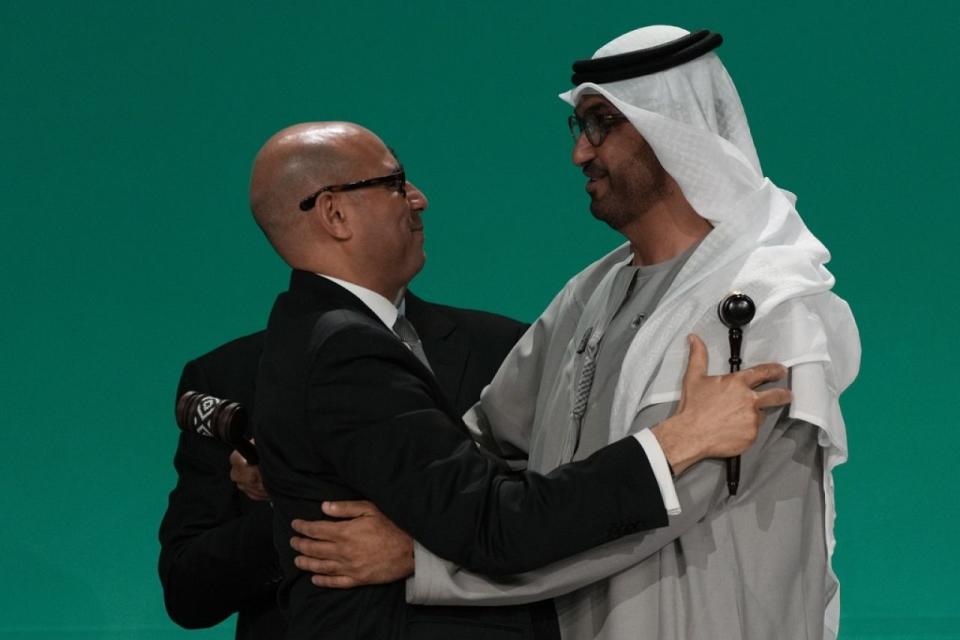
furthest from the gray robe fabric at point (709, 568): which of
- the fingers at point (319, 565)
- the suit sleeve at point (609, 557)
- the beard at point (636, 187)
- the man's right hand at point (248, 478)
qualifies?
the man's right hand at point (248, 478)

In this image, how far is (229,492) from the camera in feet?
10.1

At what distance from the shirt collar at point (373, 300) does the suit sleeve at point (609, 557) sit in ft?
1.27

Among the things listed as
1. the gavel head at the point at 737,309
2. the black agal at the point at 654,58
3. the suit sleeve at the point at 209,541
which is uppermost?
the black agal at the point at 654,58

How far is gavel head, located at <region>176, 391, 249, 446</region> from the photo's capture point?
103 inches

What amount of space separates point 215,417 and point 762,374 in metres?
0.88

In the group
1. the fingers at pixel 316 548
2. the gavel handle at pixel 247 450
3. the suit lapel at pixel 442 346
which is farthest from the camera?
the suit lapel at pixel 442 346

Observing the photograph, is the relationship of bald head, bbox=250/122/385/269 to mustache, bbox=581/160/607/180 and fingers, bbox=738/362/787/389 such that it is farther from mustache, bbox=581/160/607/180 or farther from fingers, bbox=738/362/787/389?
fingers, bbox=738/362/787/389

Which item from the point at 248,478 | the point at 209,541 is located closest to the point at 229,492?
the point at 209,541

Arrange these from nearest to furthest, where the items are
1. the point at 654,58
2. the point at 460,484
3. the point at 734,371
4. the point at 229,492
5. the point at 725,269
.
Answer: the point at 460,484 → the point at 734,371 → the point at 725,269 → the point at 654,58 → the point at 229,492

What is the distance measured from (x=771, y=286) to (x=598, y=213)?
14.2 inches

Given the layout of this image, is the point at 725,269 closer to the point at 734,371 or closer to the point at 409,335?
the point at 734,371

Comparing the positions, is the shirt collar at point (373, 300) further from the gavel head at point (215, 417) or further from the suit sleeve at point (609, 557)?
the suit sleeve at point (609, 557)

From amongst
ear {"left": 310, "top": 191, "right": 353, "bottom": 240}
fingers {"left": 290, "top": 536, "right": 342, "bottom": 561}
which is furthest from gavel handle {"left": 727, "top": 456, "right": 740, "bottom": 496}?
ear {"left": 310, "top": 191, "right": 353, "bottom": 240}

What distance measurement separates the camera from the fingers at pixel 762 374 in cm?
233
